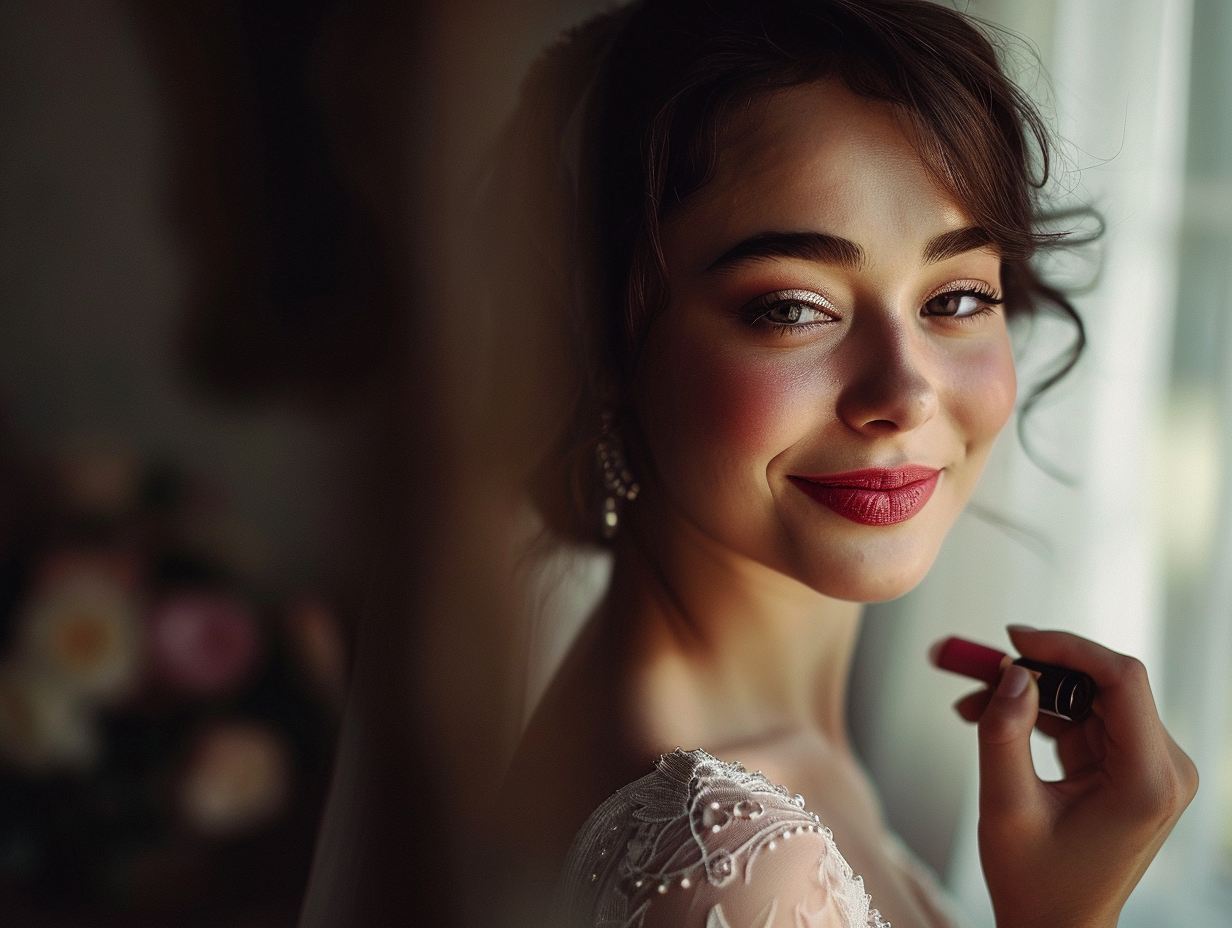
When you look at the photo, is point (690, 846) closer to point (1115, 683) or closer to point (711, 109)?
point (1115, 683)

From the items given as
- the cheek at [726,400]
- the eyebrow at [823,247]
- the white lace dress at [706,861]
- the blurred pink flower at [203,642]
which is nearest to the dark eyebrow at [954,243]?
the eyebrow at [823,247]

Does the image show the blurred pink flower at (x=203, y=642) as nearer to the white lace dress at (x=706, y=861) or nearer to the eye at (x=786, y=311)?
the white lace dress at (x=706, y=861)

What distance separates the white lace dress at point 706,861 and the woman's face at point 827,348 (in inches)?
7.4

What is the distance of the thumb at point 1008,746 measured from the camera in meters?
0.68

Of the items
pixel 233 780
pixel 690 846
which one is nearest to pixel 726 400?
pixel 690 846

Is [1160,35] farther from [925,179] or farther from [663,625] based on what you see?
[663,625]

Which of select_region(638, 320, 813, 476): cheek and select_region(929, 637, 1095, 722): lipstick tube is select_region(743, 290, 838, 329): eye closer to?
select_region(638, 320, 813, 476): cheek

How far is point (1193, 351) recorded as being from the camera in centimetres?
94

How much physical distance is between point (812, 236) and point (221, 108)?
391 mm

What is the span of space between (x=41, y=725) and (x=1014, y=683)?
665 mm

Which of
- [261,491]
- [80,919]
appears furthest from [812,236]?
[80,919]

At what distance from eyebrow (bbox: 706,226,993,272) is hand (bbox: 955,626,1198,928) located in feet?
1.11

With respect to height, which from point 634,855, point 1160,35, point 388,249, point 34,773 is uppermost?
point 1160,35

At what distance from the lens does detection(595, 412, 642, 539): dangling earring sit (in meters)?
0.81
